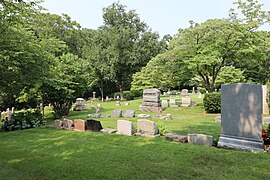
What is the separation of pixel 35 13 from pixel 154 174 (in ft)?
31.0

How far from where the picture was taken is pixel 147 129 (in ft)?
26.1

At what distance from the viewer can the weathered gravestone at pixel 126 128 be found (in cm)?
813

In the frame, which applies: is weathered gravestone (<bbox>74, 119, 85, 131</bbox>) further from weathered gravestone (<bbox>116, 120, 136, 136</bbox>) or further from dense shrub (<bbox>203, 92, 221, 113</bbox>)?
dense shrub (<bbox>203, 92, 221, 113</bbox>)

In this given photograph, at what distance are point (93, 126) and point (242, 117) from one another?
5982mm

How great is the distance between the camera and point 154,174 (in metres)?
4.30

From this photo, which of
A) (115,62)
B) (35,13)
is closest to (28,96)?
(35,13)

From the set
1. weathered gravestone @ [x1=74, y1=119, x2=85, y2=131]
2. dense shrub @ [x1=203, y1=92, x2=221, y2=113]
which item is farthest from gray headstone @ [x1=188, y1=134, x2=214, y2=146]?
dense shrub @ [x1=203, y1=92, x2=221, y2=113]

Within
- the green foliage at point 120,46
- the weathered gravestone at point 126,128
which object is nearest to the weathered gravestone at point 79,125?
the weathered gravestone at point 126,128

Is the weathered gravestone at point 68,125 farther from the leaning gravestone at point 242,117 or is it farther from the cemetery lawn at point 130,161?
the leaning gravestone at point 242,117

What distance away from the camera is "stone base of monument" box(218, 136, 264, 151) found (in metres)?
5.69

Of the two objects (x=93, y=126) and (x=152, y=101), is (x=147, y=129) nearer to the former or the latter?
(x=93, y=126)

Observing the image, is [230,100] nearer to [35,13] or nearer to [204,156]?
[204,156]

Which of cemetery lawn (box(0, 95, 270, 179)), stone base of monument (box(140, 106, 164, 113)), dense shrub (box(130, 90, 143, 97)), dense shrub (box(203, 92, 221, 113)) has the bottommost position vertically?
cemetery lawn (box(0, 95, 270, 179))

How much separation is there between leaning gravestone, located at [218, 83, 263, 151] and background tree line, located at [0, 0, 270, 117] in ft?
21.7
